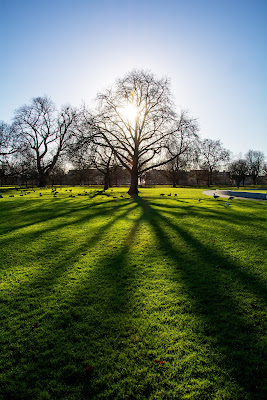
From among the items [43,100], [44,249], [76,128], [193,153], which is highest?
[43,100]

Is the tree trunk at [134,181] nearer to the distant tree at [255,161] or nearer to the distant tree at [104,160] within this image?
the distant tree at [104,160]

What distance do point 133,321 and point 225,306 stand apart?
1760 millimetres

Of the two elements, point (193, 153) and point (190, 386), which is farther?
point (193, 153)

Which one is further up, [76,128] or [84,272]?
[76,128]

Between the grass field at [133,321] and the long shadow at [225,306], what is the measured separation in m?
0.02

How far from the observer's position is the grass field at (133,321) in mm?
2420

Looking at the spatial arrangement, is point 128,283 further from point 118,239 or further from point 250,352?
point 118,239

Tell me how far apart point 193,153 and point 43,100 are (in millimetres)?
38017

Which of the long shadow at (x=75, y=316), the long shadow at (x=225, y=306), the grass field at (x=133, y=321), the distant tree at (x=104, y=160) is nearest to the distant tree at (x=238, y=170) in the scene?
the distant tree at (x=104, y=160)

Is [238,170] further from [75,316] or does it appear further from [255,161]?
[75,316]

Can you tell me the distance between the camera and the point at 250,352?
280 centimetres

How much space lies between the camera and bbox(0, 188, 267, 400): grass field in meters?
2.42

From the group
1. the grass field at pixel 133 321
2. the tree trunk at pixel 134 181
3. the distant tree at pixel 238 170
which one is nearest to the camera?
the grass field at pixel 133 321

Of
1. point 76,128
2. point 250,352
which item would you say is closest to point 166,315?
point 250,352
